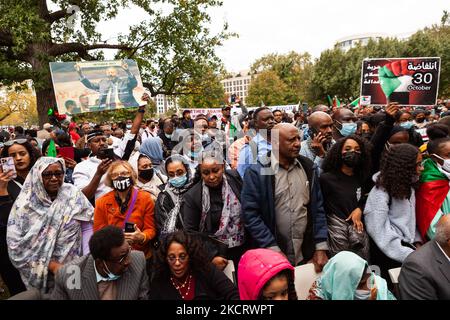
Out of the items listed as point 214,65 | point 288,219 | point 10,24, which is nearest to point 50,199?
point 288,219

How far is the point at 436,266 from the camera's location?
2.38 meters

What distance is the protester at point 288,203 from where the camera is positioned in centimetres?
300

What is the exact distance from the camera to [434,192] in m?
3.11

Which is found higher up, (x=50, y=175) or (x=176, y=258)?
(x=50, y=175)

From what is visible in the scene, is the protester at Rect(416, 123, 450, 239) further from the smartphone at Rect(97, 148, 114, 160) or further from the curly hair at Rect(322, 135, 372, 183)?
the smartphone at Rect(97, 148, 114, 160)

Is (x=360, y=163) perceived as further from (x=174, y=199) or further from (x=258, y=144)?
(x=174, y=199)

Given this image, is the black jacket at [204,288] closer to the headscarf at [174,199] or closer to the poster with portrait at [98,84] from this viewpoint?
the headscarf at [174,199]

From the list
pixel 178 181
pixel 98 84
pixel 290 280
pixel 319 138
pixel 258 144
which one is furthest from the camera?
pixel 98 84

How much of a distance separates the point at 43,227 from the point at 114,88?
395 centimetres

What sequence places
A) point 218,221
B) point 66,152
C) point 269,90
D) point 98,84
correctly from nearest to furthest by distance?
point 218,221
point 66,152
point 98,84
point 269,90

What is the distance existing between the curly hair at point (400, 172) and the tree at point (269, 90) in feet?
150

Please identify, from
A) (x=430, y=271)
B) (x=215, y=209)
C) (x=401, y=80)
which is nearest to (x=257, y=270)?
(x=215, y=209)

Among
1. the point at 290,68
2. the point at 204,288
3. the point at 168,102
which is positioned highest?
the point at 290,68

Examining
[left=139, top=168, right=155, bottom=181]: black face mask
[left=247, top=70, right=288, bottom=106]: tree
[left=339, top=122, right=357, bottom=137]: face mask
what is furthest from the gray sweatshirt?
[left=247, top=70, right=288, bottom=106]: tree
